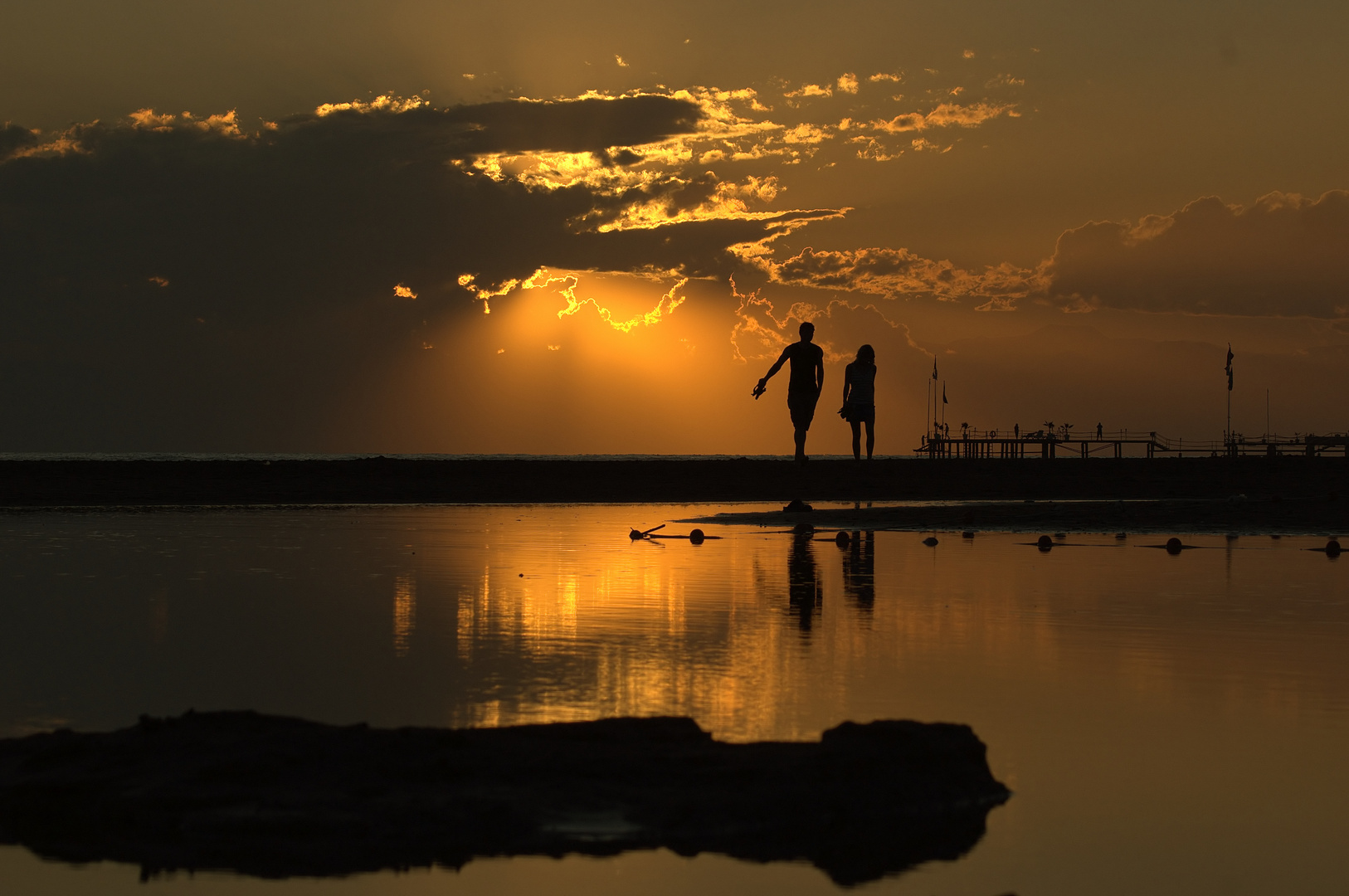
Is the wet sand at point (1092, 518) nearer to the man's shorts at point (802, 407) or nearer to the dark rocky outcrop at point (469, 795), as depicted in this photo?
the man's shorts at point (802, 407)

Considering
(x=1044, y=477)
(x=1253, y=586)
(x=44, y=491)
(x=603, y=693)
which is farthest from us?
(x=1044, y=477)

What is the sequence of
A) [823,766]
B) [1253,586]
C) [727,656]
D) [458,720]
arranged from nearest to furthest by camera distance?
[823,766] < [458,720] < [727,656] < [1253,586]

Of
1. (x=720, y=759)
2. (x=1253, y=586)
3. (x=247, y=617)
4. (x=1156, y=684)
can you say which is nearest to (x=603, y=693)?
(x=720, y=759)

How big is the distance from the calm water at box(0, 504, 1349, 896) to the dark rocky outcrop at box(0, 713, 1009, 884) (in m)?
0.17

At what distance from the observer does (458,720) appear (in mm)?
6988

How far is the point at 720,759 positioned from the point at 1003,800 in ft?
4.00

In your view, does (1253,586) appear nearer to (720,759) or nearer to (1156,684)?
(1156,684)

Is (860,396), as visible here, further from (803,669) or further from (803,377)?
(803,669)

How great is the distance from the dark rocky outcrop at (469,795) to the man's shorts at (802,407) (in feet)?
52.0

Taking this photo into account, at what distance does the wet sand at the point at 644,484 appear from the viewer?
34312mm

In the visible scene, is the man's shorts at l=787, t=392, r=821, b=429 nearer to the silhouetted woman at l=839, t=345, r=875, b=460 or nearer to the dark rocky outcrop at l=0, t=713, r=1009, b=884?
the silhouetted woman at l=839, t=345, r=875, b=460

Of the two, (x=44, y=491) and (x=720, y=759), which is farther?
(x=44, y=491)

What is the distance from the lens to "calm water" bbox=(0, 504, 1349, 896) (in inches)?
194

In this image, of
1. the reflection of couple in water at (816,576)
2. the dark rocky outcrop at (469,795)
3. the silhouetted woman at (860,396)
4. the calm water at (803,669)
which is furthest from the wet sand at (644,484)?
the dark rocky outcrop at (469,795)
